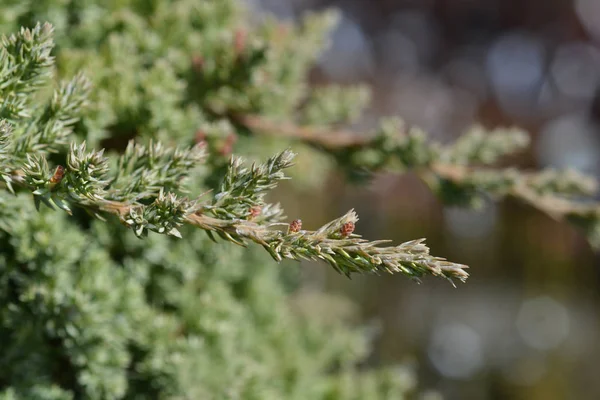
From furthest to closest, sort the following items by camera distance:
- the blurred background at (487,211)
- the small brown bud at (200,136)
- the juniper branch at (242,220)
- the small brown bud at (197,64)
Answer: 1. the blurred background at (487,211)
2. the small brown bud at (197,64)
3. the small brown bud at (200,136)
4. the juniper branch at (242,220)

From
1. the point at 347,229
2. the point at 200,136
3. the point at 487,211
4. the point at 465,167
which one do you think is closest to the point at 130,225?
the point at 347,229

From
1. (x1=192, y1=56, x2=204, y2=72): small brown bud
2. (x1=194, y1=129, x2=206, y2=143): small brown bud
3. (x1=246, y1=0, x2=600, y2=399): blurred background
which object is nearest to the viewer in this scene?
(x1=194, y1=129, x2=206, y2=143): small brown bud

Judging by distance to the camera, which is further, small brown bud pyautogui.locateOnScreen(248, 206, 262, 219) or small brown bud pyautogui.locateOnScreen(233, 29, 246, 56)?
small brown bud pyautogui.locateOnScreen(233, 29, 246, 56)

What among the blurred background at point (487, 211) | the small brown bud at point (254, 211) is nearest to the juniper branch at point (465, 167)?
the small brown bud at point (254, 211)

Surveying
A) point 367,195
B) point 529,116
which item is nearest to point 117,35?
point 367,195

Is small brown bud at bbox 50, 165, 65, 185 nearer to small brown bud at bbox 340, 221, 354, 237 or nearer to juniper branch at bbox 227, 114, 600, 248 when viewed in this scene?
small brown bud at bbox 340, 221, 354, 237

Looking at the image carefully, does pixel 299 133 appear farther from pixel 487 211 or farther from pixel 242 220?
pixel 487 211

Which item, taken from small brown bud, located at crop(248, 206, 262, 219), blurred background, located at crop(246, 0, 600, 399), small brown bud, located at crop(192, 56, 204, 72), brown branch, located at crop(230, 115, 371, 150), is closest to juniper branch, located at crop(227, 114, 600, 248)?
brown branch, located at crop(230, 115, 371, 150)

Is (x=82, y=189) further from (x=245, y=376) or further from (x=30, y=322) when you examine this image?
(x=245, y=376)

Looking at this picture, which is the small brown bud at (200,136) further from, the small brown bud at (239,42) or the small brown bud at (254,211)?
the small brown bud at (254,211)
